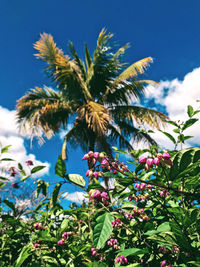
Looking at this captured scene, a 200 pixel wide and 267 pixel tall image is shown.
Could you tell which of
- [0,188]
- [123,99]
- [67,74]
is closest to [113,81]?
[123,99]

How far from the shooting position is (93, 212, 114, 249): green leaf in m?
0.51

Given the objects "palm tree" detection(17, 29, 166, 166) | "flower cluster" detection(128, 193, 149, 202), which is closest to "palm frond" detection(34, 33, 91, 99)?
"palm tree" detection(17, 29, 166, 166)

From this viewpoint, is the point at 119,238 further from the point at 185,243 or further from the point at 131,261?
the point at 185,243

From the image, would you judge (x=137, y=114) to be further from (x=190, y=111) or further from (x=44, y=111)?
(x=190, y=111)

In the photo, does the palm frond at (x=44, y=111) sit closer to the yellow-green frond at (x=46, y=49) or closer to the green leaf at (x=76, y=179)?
the yellow-green frond at (x=46, y=49)

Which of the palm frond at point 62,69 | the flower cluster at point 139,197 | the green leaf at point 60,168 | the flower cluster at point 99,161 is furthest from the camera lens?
the palm frond at point 62,69

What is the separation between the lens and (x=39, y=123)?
7.54 m

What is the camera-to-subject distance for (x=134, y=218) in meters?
0.93

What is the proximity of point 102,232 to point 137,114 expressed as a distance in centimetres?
717

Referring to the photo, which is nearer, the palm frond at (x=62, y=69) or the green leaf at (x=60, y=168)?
the green leaf at (x=60, y=168)

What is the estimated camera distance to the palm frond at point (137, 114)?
720 cm

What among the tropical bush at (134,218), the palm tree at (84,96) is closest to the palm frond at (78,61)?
the palm tree at (84,96)

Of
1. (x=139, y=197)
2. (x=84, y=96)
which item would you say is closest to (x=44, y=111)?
(x=84, y=96)

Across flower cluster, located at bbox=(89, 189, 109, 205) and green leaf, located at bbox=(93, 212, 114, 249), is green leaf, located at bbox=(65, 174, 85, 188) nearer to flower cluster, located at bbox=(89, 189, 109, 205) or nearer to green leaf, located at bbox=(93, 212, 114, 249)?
flower cluster, located at bbox=(89, 189, 109, 205)
